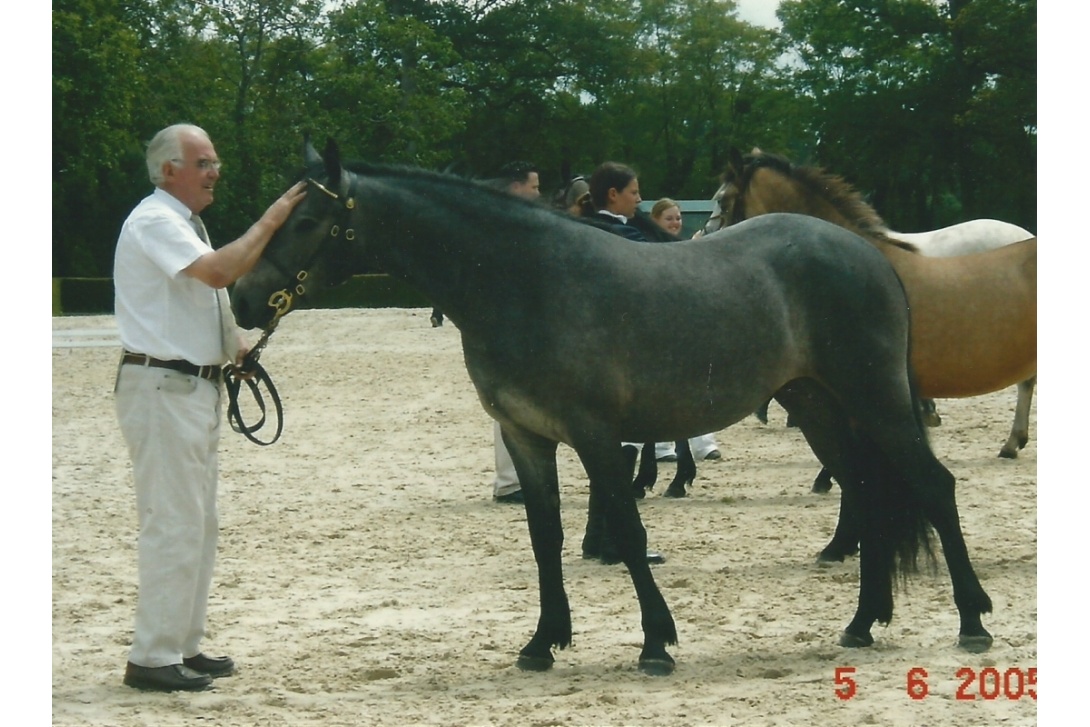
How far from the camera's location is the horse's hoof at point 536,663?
195 inches

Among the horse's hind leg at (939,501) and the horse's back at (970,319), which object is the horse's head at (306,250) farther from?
the horse's back at (970,319)

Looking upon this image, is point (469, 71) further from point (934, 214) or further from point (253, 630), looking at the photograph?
point (253, 630)

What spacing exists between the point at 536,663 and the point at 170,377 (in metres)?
1.71

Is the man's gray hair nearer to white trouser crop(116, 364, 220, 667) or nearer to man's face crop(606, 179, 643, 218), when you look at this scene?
white trouser crop(116, 364, 220, 667)

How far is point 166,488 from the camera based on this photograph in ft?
15.1

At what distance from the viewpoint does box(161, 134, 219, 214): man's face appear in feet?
15.5

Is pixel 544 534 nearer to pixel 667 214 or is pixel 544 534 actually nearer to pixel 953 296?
pixel 953 296

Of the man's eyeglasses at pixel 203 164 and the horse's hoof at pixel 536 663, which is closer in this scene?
the man's eyeglasses at pixel 203 164

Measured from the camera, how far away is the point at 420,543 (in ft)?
24.1
